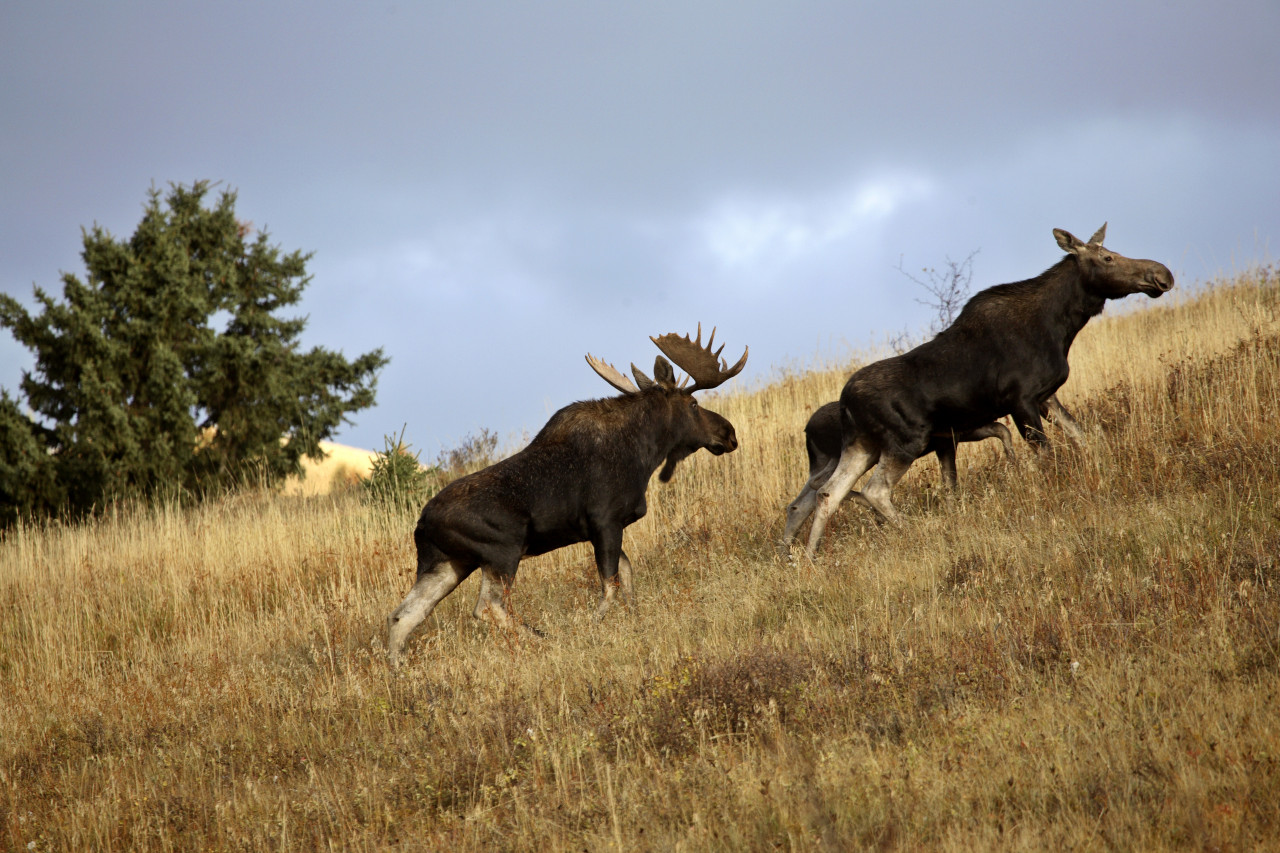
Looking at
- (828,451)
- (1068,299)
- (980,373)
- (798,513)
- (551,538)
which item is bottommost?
(798,513)

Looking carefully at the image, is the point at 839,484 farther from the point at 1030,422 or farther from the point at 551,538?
the point at 551,538

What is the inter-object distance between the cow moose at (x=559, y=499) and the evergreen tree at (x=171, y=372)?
62.1 feet

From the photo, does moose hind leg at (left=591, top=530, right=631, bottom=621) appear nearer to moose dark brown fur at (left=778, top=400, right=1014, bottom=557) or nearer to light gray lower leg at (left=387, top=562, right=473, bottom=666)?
Answer: light gray lower leg at (left=387, top=562, right=473, bottom=666)

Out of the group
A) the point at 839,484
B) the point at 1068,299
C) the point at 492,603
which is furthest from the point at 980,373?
the point at 492,603

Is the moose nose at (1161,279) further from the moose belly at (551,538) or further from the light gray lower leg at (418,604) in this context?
the light gray lower leg at (418,604)

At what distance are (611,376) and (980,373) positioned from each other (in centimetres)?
324

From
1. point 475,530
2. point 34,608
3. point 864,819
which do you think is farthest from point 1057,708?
point 34,608

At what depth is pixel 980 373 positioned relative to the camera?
8.50 meters

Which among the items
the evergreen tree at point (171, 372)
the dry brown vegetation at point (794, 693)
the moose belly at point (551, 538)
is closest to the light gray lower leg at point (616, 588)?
the dry brown vegetation at point (794, 693)

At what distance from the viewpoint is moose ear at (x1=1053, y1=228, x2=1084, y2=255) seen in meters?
9.07

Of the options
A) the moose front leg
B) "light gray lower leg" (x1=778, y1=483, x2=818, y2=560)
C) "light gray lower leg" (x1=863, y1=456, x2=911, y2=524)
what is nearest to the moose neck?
the moose front leg

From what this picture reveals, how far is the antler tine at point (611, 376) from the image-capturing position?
8852mm

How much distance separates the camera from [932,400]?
28.0 ft

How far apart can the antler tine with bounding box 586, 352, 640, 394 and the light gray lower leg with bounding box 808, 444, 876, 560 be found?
6.34ft
